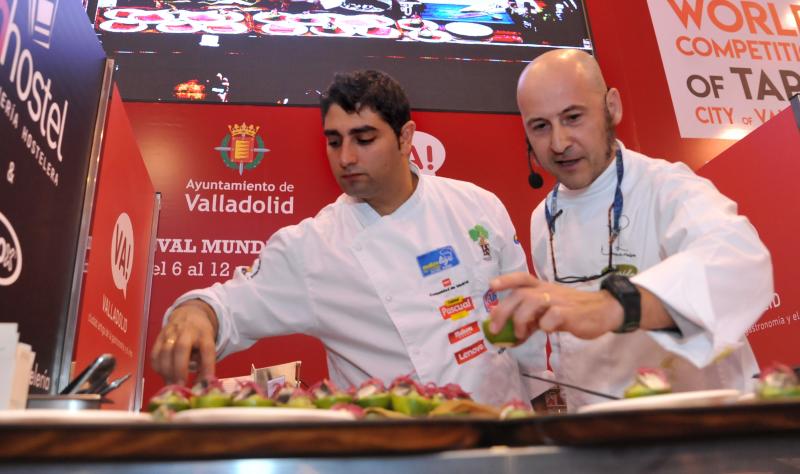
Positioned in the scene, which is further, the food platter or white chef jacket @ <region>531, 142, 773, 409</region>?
the food platter

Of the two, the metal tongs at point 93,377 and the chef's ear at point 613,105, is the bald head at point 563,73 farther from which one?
the metal tongs at point 93,377

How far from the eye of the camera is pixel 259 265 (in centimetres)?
178

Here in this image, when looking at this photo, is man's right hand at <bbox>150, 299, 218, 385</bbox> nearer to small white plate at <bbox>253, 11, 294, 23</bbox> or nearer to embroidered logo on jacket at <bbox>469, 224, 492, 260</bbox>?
embroidered logo on jacket at <bbox>469, 224, 492, 260</bbox>

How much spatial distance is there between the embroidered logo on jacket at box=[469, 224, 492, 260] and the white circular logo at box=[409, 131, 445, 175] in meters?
1.77

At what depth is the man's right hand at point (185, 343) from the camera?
3.95ft

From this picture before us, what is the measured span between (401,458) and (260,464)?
12 centimetres

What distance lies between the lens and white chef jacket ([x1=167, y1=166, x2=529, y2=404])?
166 cm

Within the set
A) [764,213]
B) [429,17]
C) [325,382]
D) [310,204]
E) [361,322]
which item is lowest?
[325,382]

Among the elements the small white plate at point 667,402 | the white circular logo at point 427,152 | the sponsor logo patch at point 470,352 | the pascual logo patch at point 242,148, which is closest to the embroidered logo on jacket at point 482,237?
the sponsor logo patch at point 470,352

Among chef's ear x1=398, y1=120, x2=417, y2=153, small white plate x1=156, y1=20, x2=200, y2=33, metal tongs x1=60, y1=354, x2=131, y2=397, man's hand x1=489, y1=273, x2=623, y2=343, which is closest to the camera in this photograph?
man's hand x1=489, y1=273, x2=623, y2=343

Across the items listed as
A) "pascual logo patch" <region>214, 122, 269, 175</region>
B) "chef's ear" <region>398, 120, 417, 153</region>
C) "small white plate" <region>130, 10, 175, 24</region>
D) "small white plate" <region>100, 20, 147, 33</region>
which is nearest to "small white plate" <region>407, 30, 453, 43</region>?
"pascual logo patch" <region>214, 122, 269, 175</region>

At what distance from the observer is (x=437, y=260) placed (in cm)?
176

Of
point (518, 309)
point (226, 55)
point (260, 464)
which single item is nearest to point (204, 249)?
point (226, 55)

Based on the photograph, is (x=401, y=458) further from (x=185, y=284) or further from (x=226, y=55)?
(x=226, y=55)
